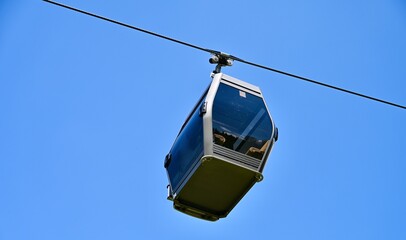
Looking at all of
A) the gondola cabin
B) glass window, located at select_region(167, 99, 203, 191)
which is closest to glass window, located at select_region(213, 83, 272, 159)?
the gondola cabin

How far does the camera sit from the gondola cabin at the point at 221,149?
38.4 ft

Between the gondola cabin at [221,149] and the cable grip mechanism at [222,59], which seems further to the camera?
the cable grip mechanism at [222,59]

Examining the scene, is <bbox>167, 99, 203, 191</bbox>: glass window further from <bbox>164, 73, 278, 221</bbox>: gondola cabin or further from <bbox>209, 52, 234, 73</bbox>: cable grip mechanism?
<bbox>209, 52, 234, 73</bbox>: cable grip mechanism

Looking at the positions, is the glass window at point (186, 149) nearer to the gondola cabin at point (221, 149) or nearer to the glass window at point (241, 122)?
the gondola cabin at point (221, 149)

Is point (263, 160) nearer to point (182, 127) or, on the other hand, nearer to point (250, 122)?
point (250, 122)

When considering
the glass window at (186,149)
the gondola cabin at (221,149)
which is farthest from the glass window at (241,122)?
the glass window at (186,149)

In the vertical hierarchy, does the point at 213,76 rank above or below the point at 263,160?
above

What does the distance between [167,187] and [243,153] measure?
160 centimetres

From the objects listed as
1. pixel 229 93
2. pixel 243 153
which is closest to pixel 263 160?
pixel 243 153

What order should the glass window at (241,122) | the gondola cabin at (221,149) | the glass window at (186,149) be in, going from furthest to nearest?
the glass window at (186,149), the glass window at (241,122), the gondola cabin at (221,149)

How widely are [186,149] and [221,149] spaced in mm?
905

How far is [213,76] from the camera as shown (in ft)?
40.8

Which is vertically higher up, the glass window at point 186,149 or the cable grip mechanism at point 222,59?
the cable grip mechanism at point 222,59

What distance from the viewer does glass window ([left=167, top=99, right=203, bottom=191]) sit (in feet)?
39.2
